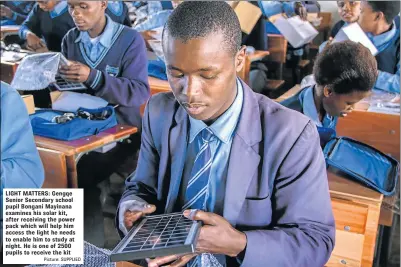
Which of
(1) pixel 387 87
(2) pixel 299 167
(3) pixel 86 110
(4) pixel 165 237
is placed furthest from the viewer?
(1) pixel 387 87

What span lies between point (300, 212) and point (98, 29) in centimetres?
119

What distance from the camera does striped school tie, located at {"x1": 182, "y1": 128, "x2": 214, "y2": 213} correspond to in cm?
77

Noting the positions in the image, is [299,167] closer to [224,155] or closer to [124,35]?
[224,155]

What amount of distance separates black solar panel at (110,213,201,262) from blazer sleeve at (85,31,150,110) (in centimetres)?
95

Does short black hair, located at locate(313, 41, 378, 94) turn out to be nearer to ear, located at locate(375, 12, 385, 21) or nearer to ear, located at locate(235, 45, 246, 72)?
ear, located at locate(235, 45, 246, 72)

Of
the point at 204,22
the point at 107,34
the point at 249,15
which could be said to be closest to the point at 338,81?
the point at 204,22

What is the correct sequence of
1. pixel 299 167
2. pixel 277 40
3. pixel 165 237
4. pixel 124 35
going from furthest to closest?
pixel 277 40 < pixel 124 35 < pixel 299 167 < pixel 165 237

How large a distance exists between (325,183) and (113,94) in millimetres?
1021

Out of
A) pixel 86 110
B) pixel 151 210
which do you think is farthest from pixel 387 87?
pixel 151 210

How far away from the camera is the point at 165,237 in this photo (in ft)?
1.96

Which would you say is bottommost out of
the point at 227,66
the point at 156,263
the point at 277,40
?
the point at 277,40

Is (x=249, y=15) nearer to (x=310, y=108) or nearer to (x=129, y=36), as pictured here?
(x=129, y=36)

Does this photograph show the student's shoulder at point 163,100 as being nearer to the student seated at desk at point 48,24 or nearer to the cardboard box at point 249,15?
the student seated at desk at point 48,24

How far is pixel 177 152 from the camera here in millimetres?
802
